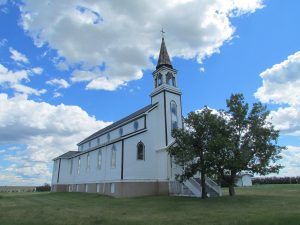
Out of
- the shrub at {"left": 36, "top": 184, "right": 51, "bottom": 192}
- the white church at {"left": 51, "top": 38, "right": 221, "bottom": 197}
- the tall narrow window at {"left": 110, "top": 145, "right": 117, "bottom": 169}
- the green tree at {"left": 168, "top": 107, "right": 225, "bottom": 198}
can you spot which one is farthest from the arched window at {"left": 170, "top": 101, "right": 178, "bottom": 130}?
the shrub at {"left": 36, "top": 184, "right": 51, "bottom": 192}

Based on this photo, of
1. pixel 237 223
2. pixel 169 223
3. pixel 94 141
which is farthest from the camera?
pixel 94 141

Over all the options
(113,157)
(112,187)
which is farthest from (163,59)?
(112,187)

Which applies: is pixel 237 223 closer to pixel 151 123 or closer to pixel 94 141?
pixel 151 123

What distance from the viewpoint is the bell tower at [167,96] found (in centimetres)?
3678

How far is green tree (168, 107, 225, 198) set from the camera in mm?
26578

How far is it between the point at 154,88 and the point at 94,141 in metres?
19.6

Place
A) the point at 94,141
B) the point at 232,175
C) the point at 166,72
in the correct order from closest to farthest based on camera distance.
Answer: the point at 232,175 < the point at 166,72 < the point at 94,141

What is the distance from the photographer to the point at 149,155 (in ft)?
116

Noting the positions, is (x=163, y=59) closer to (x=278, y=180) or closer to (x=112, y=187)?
(x=112, y=187)

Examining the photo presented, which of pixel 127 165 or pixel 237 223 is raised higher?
pixel 127 165

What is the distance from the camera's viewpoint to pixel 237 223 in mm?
13336

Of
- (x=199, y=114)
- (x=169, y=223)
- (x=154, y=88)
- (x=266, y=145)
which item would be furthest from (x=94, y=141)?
(x=169, y=223)

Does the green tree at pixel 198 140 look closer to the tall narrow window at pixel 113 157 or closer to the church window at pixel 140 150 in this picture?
the church window at pixel 140 150

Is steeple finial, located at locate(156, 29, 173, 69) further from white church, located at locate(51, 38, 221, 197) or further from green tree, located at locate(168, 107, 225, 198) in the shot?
green tree, located at locate(168, 107, 225, 198)
